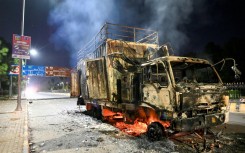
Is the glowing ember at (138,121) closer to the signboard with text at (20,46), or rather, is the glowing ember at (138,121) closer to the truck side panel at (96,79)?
the truck side panel at (96,79)

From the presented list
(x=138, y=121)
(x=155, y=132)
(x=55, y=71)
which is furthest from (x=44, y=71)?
(x=155, y=132)

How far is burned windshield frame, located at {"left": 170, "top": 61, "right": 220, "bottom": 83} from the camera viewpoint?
731cm

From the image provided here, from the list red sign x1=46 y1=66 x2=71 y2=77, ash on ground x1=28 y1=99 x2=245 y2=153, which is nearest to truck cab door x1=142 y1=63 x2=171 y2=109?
ash on ground x1=28 y1=99 x2=245 y2=153

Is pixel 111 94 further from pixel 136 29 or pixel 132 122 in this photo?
pixel 136 29

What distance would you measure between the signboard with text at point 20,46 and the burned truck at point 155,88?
235 inches

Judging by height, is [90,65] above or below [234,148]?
above

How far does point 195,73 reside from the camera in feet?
25.1

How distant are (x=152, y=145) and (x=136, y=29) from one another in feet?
23.9

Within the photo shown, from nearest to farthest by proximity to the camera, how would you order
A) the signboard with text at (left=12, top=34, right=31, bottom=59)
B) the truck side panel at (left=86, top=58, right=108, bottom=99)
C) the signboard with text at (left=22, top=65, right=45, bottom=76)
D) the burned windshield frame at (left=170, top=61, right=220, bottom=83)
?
the burned windshield frame at (left=170, top=61, right=220, bottom=83) < the truck side panel at (left=86, top=58, right=108, bottom=99) < the signboard with text at (left=12, top=34, right=31, bottom=59) < the signboard with text at (left=22, top=65, right=45, bottom=76)

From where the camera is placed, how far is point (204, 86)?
6.71 metres

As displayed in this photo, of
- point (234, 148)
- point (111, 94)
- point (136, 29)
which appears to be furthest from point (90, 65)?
point (234, 148)

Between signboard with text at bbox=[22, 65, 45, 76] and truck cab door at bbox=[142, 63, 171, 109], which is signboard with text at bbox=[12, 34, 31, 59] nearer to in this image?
truck cab door at bbox=[142, 63, 171, 109]

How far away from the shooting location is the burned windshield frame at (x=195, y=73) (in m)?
7.31

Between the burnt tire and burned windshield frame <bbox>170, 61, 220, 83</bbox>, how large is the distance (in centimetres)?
174
